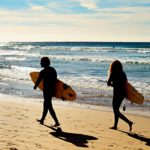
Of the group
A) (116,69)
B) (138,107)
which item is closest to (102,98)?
(138,107)

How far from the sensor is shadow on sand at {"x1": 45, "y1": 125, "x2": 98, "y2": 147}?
7.74m

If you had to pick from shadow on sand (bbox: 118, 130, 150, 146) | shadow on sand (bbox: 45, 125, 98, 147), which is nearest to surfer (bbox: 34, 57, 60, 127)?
shadow on sand (bbox: 45, 125, 98, 147)

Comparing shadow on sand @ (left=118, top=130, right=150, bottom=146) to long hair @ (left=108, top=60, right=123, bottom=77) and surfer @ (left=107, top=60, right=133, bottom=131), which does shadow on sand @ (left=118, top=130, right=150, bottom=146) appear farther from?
long hair @ (left=108, top=60, right=123, bottom=77)

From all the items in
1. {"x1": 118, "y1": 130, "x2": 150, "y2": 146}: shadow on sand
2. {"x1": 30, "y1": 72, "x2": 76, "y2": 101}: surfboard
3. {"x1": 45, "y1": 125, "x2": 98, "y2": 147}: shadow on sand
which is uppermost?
{"x1": 30, "y1": 72, "x2": 76, "y2": 101}: surfboard

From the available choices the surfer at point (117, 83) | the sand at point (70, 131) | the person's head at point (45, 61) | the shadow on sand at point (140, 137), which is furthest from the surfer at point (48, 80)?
the shadow on sand at point (140, 137)

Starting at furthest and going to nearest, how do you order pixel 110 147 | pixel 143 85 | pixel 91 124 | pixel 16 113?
1. pixel 143 85
2. pixel 16 113
3. pixel 91 124
4. pixel 110 147

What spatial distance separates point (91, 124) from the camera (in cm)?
985

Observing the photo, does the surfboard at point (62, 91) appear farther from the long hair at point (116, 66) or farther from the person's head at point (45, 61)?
the long hair at point (116, 66)

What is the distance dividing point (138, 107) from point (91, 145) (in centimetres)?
556

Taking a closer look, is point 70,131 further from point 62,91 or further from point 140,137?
point 140,137

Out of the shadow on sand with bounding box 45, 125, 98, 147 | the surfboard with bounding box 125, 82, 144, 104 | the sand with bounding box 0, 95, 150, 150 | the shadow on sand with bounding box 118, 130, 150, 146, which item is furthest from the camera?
the surfboard with bounding box 125, 82, 144, 104

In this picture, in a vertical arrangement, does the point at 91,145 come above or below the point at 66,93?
below

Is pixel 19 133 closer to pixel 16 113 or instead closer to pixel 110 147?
pixel 110 147

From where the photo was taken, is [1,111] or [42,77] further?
[1,111]
